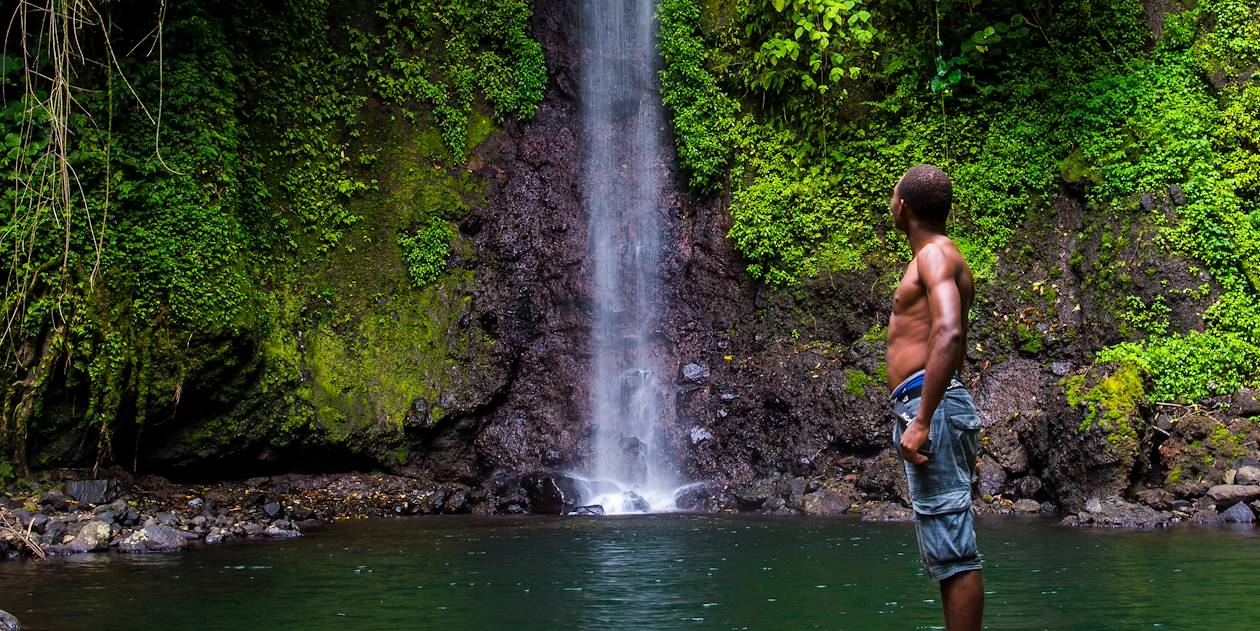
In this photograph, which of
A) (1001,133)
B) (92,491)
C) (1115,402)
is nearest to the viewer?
(92,491)

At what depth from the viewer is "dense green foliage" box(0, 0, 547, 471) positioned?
9930mm

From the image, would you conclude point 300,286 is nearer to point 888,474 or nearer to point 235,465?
point 235,465

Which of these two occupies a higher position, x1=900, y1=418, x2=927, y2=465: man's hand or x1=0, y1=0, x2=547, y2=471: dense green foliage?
x1=0, y1=0, x2=547, y2=471: dense green foliage

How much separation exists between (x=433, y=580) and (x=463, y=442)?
20.1ft

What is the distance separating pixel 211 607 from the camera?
5688mm

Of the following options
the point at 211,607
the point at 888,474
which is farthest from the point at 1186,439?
the point at 211,607

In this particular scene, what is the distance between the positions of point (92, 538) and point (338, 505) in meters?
3.39

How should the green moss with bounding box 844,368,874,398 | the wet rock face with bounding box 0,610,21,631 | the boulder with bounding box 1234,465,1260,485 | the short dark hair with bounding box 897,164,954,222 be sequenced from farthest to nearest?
the green moss with bounding box 844,368,874,398
the boulder with bounding box 1234,465,1260,485
the wet rock face with bounding box 0,610,21,631
the short dark hair with bounding box 897,164,954,222

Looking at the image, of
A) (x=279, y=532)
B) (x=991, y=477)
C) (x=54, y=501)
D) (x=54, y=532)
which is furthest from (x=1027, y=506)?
(x=54, y=501)

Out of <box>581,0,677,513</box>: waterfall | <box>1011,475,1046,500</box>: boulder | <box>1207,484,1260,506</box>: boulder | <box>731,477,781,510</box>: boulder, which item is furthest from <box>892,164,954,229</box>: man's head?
<box>581,0,677,513</box>: waterfall

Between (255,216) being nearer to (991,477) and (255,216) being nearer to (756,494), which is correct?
(756,494)

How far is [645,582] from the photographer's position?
20.9 feet

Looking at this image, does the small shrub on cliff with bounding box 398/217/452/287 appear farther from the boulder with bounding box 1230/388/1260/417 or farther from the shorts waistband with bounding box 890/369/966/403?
the shorts waistband with bounding box 890/369/966/403

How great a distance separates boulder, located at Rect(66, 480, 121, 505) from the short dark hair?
8574mm
